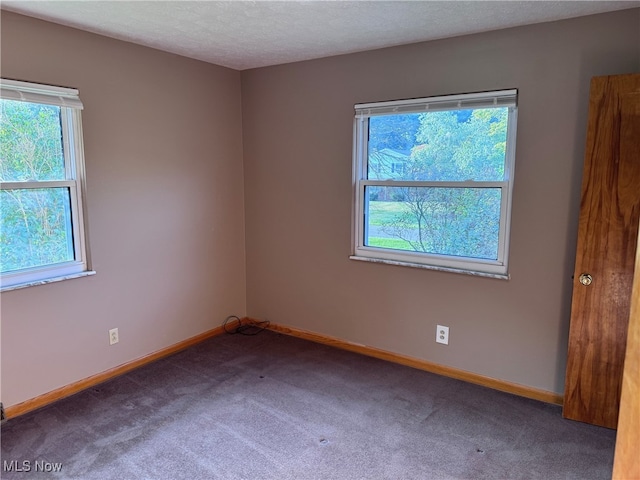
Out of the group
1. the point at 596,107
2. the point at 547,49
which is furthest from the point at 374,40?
the point at 596,107

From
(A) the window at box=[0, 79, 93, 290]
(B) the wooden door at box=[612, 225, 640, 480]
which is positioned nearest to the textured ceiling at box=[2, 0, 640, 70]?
(A) the window at box=[0, 79, 93, 290]

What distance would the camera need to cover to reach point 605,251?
2330 mm

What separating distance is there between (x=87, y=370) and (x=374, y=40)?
9.52 ft

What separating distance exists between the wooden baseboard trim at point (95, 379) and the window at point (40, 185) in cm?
71

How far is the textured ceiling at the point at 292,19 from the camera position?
223 cm

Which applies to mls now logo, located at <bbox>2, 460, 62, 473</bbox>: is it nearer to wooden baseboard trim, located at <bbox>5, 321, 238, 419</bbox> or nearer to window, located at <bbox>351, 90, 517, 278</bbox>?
wooden baseboard trim, located at <bbox>5, 321, 238, 419</bbox>

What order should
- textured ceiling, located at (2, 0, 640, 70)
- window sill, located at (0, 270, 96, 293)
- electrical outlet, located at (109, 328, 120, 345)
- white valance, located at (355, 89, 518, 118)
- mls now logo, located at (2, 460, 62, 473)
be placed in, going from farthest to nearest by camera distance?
electrical outlet, located at (109, 328, 120, 345), white valance, located at (355, 89, 518, 118), window sill, located at (0, 270, 96, 293), textured ceiling, located at (2, 0, 640, 70), mls now logo, located at (2, 460, 62, 473)

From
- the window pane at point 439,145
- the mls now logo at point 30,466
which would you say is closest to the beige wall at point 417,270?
the window pane at point 439,145

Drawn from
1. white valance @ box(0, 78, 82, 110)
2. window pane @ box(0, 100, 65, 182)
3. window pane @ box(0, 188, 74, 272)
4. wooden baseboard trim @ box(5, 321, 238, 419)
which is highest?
white valance @ box(0, 78, 82, 110)

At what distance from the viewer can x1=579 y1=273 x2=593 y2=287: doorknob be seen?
238cm

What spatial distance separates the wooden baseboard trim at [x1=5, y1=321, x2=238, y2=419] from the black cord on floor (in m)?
0.10

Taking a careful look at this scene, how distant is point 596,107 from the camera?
7.45 feet

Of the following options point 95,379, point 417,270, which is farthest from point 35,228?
point 417,270

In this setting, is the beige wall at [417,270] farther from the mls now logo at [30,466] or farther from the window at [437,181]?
the mls now logo at [30,466]
